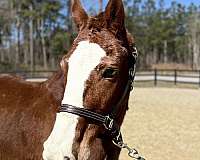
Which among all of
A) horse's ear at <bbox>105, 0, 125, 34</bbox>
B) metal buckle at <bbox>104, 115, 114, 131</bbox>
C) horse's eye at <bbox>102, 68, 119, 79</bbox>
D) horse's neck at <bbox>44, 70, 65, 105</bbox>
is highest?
horse's ear at <bbox>105, 0, 125, 34</bbox>

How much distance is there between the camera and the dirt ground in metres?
8.31

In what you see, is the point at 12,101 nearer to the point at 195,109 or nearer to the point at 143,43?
the point at 195,109

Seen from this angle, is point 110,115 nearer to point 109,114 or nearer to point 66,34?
point 109,114

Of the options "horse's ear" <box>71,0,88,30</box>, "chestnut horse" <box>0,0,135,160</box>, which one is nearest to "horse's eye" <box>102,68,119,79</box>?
"chestnut horse" <box>0,0,135,160</box>

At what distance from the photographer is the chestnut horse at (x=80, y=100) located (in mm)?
2350

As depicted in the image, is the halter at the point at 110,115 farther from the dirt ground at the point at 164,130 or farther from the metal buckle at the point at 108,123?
the dirt ground at the point at 164,130

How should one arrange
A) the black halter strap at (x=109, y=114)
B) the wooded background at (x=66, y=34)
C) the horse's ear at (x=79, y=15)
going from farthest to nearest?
the wooded background at (x=66, y=34)
the horse's ear at (x=79, y=15)
the black halter strap at (x=109, y=114)

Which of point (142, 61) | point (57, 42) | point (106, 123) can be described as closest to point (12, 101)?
point (106, 123)

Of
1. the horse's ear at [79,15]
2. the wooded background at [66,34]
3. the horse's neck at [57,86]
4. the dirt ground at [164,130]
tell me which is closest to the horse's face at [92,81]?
the horse's ear at [79,15]

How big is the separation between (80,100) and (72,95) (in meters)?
0.05

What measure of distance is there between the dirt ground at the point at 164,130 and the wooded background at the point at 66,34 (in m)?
27.8

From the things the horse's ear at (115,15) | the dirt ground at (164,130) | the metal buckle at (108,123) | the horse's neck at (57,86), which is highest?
the horse's ear at (115,15)

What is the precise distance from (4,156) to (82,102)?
1.06 m

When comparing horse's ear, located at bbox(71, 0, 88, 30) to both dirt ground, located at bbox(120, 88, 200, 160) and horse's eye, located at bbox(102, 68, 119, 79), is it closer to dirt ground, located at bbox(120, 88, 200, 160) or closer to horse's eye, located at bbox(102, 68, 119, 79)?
horse's eye, located at bbox(102, 68, 119, 79)
